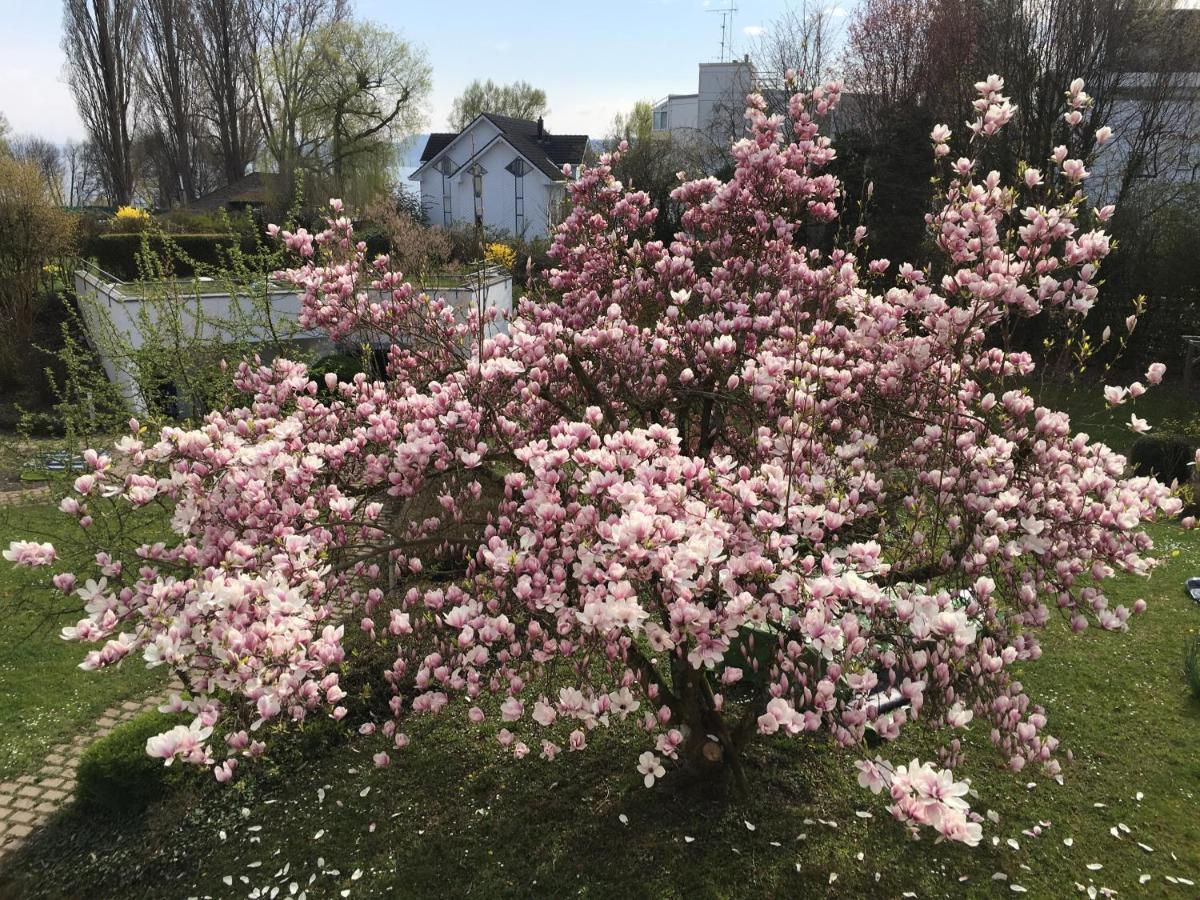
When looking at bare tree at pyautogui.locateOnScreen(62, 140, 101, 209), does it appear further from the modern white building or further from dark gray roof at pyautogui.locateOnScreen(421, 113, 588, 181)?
the modern white building

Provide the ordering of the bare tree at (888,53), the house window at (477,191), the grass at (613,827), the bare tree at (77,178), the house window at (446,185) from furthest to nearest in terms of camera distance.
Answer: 1. the bare tree at (77,178)
2. the house window at (446,185)
3. the bare tree at (888,53)
4. the house window at (477,191)
5. the grass at (613,827)

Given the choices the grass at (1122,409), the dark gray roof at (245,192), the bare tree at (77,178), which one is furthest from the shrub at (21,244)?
the bare tree at (77,178)

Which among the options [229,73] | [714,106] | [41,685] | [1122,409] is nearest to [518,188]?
[714,106]

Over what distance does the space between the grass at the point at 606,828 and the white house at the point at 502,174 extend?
33132 millimetres

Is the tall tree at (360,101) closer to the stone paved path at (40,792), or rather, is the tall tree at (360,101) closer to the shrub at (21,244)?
the shrub at (21,244)

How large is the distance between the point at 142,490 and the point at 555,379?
221 centimetres

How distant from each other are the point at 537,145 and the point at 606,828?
39.5 metres

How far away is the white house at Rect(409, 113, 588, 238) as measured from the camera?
38.1m

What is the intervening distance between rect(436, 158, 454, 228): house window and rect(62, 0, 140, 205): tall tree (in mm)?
13980

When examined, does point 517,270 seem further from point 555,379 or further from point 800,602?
point 800,602

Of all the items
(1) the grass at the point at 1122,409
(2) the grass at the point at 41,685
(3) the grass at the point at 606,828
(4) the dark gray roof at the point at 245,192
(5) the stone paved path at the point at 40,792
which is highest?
(4) the dark gray roof at the point at 245,192

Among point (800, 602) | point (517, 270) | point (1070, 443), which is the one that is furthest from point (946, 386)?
point (517, 270)

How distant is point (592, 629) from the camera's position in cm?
301

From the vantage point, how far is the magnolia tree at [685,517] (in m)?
2.91
